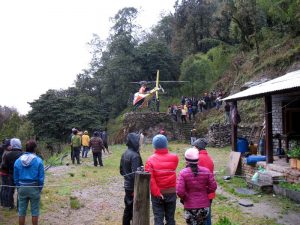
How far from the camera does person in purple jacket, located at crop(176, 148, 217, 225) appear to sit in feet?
18.5

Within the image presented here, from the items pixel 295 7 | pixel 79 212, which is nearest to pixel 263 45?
pixel 295 7

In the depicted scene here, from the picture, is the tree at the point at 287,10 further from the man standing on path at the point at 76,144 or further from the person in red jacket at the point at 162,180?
the person in red jacket at the point at 162,180

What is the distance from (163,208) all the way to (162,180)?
49cm

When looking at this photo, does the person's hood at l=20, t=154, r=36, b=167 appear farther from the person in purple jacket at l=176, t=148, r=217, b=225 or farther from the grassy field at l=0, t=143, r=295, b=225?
the person in purple jacket at l=176, t=148, r=217, b=225

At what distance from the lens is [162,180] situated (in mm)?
6090

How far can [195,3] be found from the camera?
46281 millimetres

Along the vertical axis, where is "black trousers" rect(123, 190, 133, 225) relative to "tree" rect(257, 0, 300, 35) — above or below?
below

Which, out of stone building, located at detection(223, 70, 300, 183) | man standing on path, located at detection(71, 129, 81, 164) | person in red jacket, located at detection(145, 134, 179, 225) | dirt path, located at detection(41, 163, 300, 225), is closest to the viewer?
person in red jacket, located at detection(145, 134, 179, 225)

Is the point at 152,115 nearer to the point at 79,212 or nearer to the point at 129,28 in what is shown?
the point at 129,28

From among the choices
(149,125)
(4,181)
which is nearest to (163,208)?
(4,181)

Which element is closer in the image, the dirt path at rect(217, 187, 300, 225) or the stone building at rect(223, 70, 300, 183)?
the dirt path at rect(217, 187, 300, 225)

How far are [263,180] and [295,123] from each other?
179 inches

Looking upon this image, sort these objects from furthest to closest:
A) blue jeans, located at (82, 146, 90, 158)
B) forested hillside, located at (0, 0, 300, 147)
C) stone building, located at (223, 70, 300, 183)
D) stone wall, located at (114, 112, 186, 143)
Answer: stone wall, located at (114, 112, 186, 143) < forested hillside, located at (0, 0, 300, 147) < blue jeans, located at (82, 146, 90, 158) < stone building, located at (223, 70, 300, 183)

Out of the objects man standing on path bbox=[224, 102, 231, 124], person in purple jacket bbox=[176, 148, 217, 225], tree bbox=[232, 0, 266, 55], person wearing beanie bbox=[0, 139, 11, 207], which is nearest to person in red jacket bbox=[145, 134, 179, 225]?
person in purple jacket bbox=[176, 148, 217, 225]
